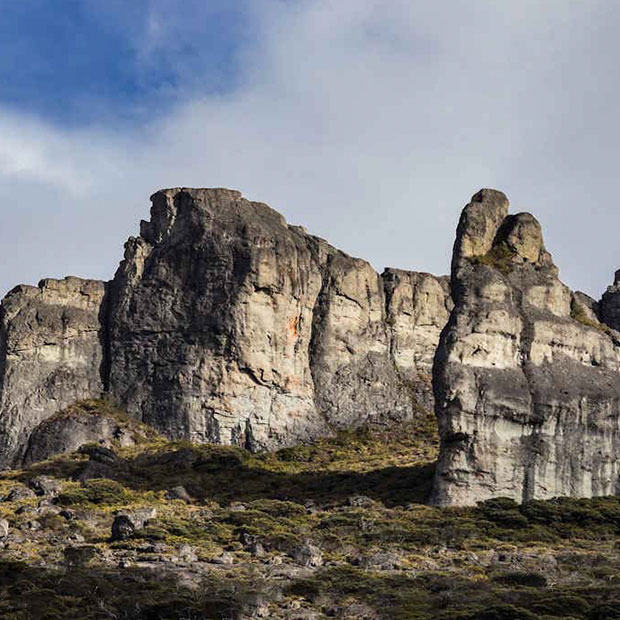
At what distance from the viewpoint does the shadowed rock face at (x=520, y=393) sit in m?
78.8

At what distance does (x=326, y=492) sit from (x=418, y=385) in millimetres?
29797

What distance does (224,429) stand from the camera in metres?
102

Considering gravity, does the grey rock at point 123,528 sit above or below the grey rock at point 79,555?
above

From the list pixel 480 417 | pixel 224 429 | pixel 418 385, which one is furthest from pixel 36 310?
pixel 480 417

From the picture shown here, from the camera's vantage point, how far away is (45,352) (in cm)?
10638

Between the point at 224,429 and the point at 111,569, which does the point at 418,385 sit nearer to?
the point at 224,429

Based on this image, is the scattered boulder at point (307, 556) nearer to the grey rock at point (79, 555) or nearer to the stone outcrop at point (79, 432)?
the grey rock at point (79, 555)

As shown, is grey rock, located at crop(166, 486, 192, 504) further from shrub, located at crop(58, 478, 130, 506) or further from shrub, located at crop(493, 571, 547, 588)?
shrub, located at crop(493, 571, 547, 588)

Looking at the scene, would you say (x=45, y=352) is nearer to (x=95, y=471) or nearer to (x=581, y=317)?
(x=95, y=471)

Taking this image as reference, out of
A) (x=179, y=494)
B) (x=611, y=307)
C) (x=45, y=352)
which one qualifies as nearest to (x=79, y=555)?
(x=179, y=494)

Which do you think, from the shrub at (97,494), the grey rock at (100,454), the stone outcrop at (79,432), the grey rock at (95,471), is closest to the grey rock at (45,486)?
the shrub at (97,494)

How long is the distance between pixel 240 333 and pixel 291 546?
116ft

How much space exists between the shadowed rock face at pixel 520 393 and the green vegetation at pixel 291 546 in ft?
5.82

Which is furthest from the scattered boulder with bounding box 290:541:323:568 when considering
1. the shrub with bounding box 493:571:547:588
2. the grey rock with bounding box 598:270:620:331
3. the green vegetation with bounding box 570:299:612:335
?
the grey rock with bounding box 598:270:620:331
